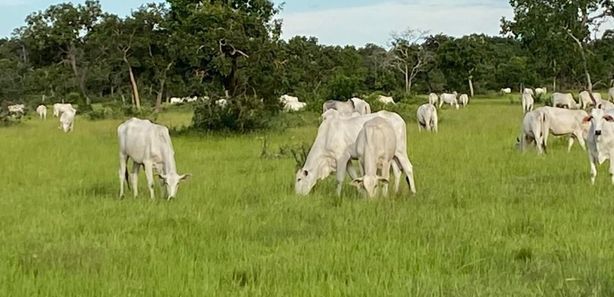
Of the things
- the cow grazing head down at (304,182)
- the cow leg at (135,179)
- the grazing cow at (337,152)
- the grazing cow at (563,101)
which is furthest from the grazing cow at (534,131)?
the grazing cow at (563,101)

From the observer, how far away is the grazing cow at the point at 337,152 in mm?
13226

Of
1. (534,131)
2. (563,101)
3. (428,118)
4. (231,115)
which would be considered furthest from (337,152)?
(563,101)

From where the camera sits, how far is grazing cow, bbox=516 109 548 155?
63.8 ft

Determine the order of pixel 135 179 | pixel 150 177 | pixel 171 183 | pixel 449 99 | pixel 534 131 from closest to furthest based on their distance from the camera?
pixel 171 183, pixel 150 177, pixel 135 179, pixel 534 131, pixel 449 99

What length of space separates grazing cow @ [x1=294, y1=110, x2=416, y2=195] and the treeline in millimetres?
12132

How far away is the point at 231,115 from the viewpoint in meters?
25.5

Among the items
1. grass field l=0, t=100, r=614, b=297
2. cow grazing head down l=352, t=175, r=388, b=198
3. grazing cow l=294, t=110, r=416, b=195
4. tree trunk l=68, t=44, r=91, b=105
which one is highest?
tree trunk l=68, t=44, r=91, b=105

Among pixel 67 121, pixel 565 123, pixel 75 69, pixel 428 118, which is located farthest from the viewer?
pixel 75 69

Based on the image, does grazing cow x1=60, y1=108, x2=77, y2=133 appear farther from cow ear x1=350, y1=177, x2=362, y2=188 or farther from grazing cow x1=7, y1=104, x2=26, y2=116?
cow ear x1=350, y1=177, x2=362, y2=188

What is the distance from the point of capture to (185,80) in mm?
28047

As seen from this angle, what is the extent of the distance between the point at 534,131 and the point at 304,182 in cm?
843

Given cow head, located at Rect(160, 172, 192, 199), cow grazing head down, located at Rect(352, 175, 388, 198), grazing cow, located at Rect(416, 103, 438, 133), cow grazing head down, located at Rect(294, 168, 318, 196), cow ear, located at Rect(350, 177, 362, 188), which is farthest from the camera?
grazing cow, located at Rect(416, 103, 438, 133)

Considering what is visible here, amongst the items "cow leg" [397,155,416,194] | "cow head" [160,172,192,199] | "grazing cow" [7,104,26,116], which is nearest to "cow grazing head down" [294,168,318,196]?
"cow leg" [397,155,416,194]

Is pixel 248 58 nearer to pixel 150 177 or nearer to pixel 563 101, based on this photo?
pixel 150 177
